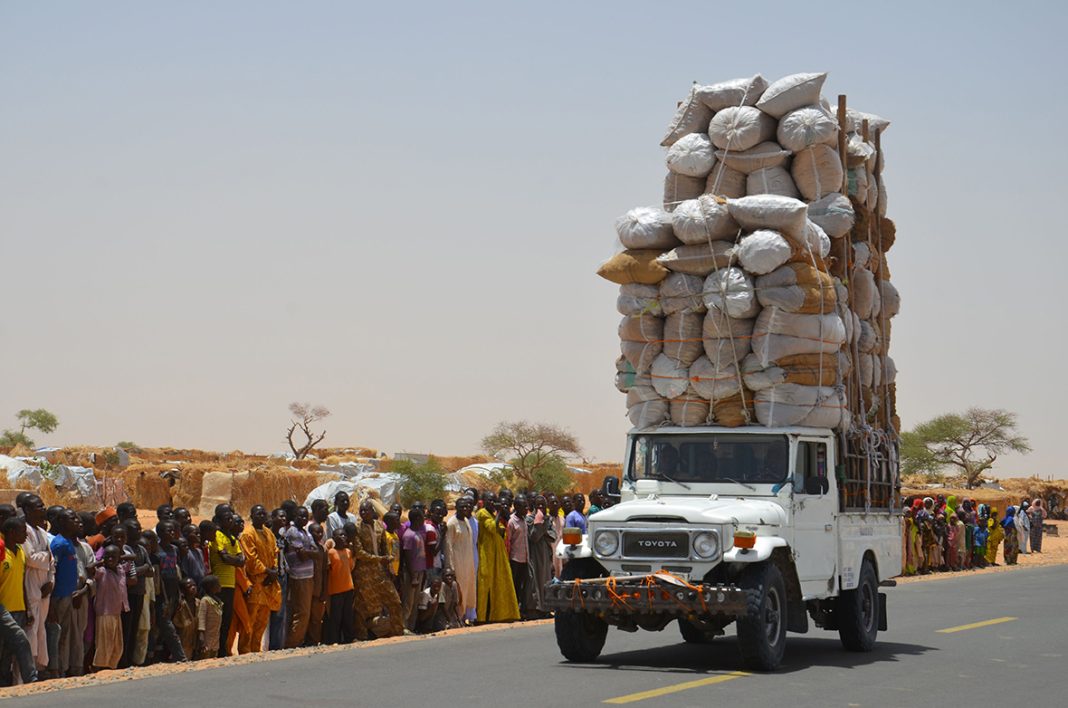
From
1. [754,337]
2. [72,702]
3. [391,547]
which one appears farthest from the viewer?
[391,547]

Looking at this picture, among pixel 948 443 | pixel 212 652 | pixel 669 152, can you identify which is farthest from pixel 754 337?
pixel 948 443

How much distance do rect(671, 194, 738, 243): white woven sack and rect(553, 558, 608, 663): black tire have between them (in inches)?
145

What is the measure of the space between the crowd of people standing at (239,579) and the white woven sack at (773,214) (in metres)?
4.51

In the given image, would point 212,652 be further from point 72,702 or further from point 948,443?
point 948,443

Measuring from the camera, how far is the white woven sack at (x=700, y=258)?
1452 cm

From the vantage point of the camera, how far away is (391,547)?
16.9 metres

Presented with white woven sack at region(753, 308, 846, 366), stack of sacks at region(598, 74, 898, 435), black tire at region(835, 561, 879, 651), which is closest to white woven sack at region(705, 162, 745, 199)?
stack of sacks at region(598, 74, 898, 435)

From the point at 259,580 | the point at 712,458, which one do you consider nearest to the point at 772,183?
the point at 712,458

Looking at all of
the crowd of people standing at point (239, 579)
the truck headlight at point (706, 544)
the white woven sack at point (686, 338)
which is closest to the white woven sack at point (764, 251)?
the white woven sack at point (686, 338)

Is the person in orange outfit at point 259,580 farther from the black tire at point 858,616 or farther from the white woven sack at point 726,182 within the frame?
the white woven sack at point 726,182

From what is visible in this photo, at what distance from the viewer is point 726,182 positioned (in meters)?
15.9

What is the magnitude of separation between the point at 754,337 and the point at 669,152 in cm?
287

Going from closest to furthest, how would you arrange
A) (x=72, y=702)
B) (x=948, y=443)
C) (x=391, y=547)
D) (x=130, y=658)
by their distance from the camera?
(x=72, y=702), (x=130, y=658), (x=391, y=547), (x=948, y=443)

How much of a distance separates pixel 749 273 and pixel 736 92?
2.71 m
